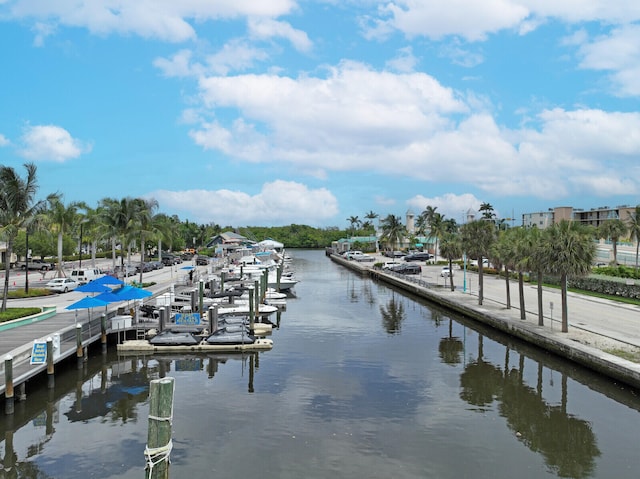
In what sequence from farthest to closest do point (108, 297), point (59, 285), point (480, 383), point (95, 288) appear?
point (59, 285) < point (95, 288) < point (108, 297) < point (480, 383)

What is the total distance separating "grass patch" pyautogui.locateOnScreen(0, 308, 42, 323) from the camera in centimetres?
2775

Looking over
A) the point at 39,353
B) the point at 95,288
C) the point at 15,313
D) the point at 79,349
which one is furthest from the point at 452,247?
the point at 39,353

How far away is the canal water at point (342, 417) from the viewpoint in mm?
13977

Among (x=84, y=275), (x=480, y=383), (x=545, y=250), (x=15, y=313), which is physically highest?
(x=545, y=250)

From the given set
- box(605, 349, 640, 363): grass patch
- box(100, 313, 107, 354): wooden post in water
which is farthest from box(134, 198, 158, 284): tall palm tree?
box(605, 349, 640, 363): grass patch

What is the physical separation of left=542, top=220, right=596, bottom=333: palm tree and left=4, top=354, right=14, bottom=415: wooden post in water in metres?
24.4

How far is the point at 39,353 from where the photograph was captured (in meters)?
19.8

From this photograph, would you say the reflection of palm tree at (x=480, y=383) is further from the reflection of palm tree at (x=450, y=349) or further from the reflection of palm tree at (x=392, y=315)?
the reflection of palm tree at (x=392, y=315)

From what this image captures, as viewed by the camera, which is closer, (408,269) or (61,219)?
(61,219)

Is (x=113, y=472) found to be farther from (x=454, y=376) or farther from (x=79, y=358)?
(x=454, y=376)

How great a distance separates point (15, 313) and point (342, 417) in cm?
2214

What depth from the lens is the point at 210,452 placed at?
14.7 m

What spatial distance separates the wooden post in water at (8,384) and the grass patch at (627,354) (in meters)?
23.9

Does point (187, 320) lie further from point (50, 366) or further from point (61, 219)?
point (61, 219)
